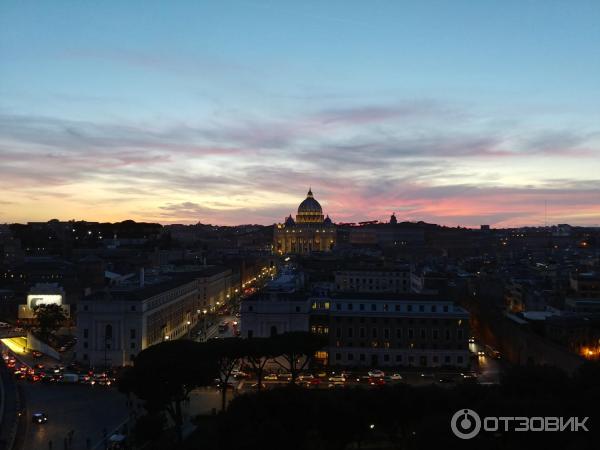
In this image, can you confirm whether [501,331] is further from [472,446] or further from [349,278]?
[472,446]

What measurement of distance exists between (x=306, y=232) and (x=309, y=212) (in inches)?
247

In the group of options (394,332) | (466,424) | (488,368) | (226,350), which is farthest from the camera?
(394,332)

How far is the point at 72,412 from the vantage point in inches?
974

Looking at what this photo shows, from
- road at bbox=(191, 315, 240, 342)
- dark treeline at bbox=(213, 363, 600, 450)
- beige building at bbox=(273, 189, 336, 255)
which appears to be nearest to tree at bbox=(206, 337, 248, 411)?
dark treeline at bbox=(213, 363, 600, 450)

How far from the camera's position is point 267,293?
113 ft

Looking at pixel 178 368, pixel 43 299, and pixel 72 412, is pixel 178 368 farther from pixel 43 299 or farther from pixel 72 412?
pixel 43 299

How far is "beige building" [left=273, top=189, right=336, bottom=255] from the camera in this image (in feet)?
468

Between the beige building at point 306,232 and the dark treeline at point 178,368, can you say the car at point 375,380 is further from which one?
the beige building at point 306,232

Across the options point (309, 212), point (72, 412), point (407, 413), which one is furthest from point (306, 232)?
point (407, 413)

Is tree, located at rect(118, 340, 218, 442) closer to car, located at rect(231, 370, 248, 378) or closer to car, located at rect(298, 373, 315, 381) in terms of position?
car, located at rect(231, 370, 248, 378)

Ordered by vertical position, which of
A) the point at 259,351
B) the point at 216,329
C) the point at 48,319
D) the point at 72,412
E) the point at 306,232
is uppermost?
the point at 306,232

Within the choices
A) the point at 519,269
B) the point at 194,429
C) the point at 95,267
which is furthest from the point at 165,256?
the point at 194,429

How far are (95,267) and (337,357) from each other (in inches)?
1127

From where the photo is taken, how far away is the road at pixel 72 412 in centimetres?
2181
